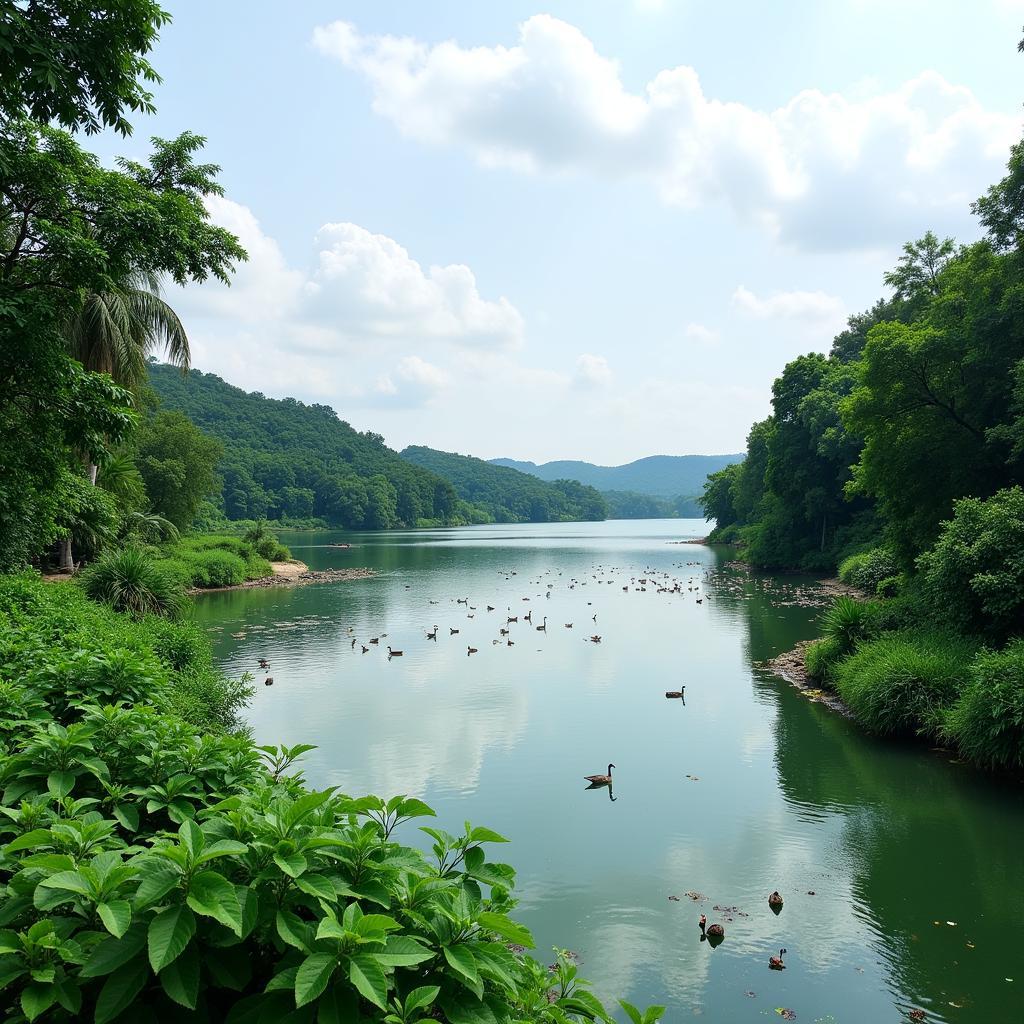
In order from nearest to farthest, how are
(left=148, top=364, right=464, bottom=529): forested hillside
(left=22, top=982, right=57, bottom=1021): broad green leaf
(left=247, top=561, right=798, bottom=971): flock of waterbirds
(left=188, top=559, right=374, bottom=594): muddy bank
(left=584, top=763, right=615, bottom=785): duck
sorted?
(left=22, top=982, right=57, bottom=1021): broad green leaf → (left=247, top=561, right=798, bottom=971): flock of waterbirds → (left=584, top=763, right=615, bottom=785): duck → (left=188, top=559, right=374, bottom=594): muddy bank → (left=148, top=364, right=464, bottom=529): forested hillside

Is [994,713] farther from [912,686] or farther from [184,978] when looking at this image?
[184,978]

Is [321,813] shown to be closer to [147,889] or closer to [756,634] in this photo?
[147,889]

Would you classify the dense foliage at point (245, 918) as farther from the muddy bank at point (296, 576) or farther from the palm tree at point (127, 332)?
the muddy bank at point (296, 576)

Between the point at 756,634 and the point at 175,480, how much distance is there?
3739 centimetres

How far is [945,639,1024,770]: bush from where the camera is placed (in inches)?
436

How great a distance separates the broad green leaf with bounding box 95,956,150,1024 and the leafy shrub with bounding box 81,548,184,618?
19.0m

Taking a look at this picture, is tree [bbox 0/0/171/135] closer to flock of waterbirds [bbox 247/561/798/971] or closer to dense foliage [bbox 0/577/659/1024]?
dense foliage [bbox 0/577/659/1024]

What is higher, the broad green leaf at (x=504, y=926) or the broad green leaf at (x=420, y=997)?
the broad green leaf at (x=504, y=926)

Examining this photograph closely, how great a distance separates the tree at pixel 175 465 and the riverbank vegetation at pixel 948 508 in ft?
132

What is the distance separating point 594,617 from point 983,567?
17817mm

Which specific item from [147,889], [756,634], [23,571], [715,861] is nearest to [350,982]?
[147,889]

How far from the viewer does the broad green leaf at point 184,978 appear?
203 centimetres

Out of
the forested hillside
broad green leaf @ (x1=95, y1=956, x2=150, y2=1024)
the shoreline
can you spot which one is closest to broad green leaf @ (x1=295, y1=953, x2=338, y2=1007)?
broad green leaf @ (x1=95, y1=956, x2=150, y2=1024)

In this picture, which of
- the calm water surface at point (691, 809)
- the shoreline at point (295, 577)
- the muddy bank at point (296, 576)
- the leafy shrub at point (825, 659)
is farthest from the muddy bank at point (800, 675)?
the muddy bank at point (296, 576)
